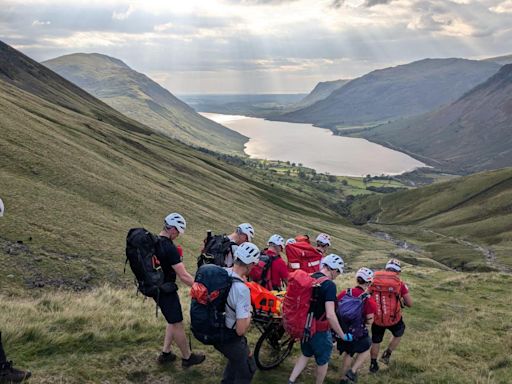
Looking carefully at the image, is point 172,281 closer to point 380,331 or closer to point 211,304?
point 211,304

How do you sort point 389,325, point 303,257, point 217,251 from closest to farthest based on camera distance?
point 217,251, point 389,325, point 303,257

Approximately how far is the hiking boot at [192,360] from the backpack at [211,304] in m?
2.64

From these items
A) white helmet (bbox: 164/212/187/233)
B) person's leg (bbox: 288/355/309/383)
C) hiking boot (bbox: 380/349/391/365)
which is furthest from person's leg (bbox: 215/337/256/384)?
hiking boot (bbox: 380/349/391/365)

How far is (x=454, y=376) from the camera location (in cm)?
1280

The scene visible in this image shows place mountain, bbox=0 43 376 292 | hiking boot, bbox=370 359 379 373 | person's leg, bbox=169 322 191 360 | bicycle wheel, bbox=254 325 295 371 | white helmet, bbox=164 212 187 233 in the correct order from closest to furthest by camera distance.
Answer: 1. white helmet, bbox=164 212 187 233
2. person's leg, bbox=169 322 191 360
3. bicycle wheel, bbox=254 325 295 371
4. hiking boot, bbox=370 359 379 373
5. mountain, bbox=0 43 376 292

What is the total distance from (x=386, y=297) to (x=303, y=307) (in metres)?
4.23

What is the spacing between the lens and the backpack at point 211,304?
8.73m

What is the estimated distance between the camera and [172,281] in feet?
34.5

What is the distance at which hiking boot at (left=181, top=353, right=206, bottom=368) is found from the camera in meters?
11.2

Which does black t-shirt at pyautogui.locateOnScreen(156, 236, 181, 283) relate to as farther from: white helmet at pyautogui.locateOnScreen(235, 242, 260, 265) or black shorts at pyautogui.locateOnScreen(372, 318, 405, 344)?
black shorts at pyautogui.locateOnScreen(372, 318, 405, 344)

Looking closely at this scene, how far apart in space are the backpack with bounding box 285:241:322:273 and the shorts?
3.76 m

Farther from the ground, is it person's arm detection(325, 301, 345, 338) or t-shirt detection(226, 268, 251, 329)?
t-shirt detection(226, 268, 251, 329)

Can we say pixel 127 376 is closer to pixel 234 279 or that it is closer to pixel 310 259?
pixel 234 279

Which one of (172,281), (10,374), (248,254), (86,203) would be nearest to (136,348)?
(172,281)
